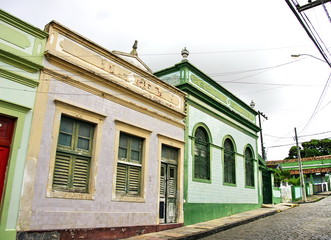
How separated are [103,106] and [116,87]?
0.79 metres

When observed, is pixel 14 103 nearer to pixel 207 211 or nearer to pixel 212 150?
pixel 207 211

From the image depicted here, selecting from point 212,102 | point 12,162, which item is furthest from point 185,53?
point 12,162

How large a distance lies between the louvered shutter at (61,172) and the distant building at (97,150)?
0.08 ft

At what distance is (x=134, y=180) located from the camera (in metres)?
9.06

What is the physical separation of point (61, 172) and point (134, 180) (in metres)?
2.53

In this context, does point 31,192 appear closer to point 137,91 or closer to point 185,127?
point 137,91

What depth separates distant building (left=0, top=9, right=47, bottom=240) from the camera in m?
5.99

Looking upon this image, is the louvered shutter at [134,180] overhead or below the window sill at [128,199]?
overhead

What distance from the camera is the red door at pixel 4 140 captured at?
6.08 metres

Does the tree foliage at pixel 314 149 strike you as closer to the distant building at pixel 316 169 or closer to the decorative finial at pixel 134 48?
the distant building at pixel 316 169

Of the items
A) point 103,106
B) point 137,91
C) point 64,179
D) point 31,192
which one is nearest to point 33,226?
point 31,192

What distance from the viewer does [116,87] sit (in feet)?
28.7

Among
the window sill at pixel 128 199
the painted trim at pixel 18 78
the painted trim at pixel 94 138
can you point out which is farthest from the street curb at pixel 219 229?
the painted trim at pixel 18 78

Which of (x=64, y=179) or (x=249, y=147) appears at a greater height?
(x=249, y=147)
